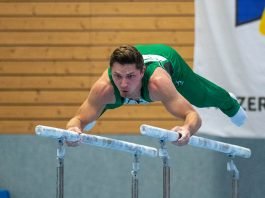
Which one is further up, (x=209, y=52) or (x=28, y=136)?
(x=209, y=52)

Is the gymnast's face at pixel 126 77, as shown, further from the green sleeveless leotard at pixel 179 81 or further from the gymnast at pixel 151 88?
the green sleeveless leotard at pixel 179 81

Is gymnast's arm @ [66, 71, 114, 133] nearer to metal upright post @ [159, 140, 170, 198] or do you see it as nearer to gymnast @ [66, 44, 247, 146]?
gymnast @ [66, 44, 247, 146]

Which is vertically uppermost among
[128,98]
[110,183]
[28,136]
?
[128,98]

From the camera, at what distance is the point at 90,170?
8.90 m

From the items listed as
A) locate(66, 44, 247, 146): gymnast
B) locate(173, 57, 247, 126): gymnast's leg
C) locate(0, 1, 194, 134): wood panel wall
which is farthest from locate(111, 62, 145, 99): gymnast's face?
locate(0, 1, 194, 134): wood panel wall

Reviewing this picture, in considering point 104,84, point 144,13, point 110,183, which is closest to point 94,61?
point 144,13

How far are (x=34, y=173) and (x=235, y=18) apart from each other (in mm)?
3105

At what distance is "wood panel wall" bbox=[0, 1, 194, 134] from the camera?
883 centimetres

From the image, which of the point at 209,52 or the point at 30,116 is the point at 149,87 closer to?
the point at 209,52

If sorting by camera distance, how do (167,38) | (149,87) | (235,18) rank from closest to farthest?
(149,87) → (235,18) → (167,38)

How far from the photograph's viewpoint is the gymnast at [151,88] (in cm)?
540

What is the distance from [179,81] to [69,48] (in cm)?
286

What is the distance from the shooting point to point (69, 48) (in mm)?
8898

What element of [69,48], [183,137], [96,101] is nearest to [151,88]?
[96,101]
